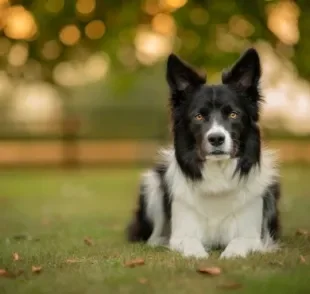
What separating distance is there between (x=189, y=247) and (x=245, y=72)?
1.77 metres

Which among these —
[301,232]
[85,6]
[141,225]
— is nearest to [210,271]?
[141,225]

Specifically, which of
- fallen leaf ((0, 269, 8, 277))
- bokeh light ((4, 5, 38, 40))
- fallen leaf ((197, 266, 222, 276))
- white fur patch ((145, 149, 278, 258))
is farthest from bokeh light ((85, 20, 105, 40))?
fallen leaf ((197, 266, 222, 276))

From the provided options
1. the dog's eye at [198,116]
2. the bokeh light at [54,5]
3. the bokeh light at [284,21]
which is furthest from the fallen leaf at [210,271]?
the bokeh light at [54,5]

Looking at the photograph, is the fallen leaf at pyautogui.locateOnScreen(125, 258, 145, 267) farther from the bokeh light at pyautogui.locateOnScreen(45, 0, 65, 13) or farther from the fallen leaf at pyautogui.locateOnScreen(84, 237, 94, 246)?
the bokeh light at pyautogui.locateOnScreen(45, 0, 65, 13)

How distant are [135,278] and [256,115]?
2.34 meters

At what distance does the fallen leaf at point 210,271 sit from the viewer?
549 cm

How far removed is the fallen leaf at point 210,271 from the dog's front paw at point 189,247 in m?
0.88

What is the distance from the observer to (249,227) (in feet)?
23.2

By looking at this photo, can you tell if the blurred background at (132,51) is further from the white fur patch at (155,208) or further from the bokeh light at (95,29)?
the white fur patch at (155,208)

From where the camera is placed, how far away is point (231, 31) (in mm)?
15914

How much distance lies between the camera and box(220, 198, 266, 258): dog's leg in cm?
686

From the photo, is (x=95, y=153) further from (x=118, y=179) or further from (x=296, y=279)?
(x=296, y=279)

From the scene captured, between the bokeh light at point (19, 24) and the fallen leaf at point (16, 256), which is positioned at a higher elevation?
the bokeh light at point (19, 24)

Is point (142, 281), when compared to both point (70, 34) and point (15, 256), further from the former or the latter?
point (70, 34)
